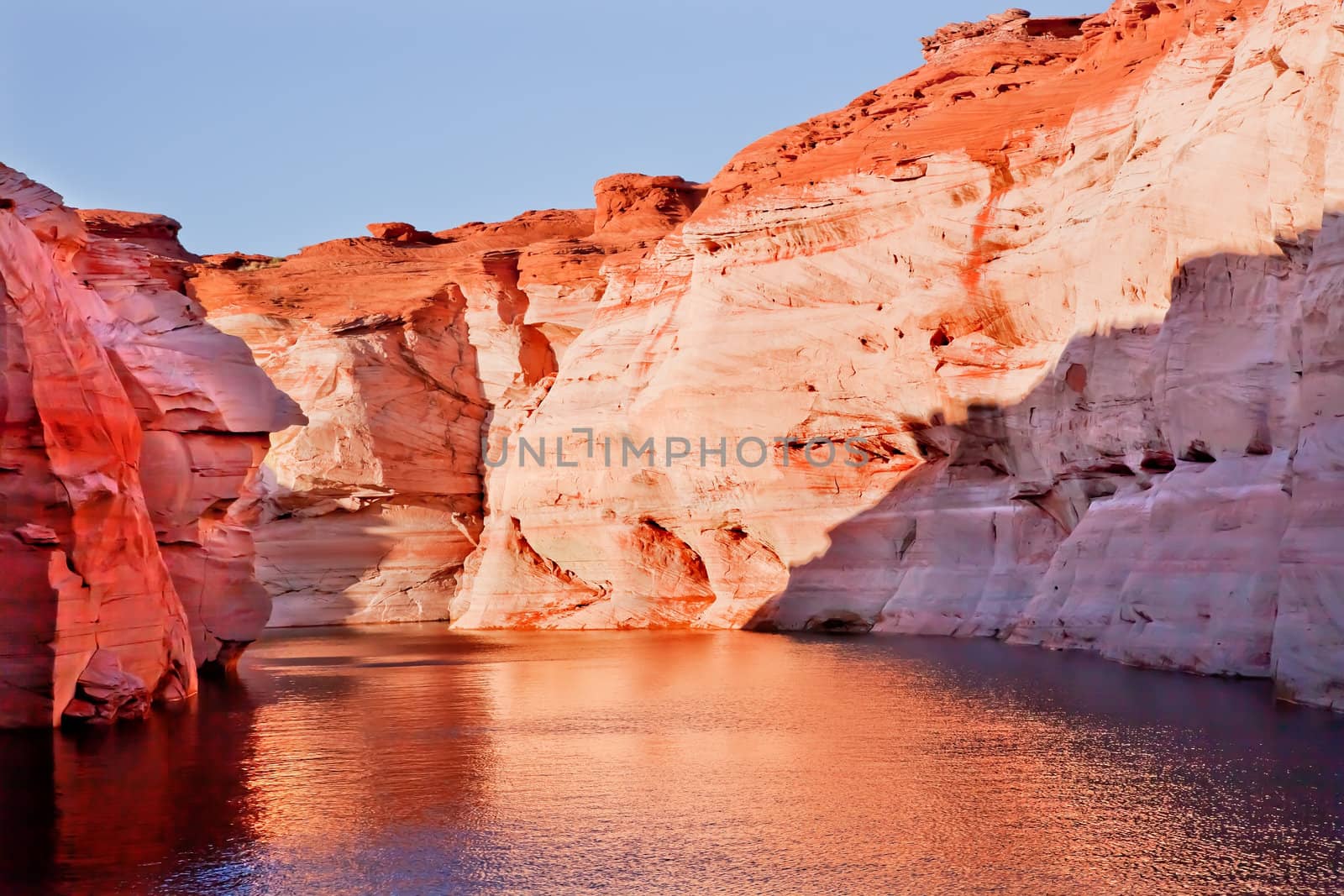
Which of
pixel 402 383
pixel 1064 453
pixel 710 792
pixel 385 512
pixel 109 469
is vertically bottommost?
pixel 710 792

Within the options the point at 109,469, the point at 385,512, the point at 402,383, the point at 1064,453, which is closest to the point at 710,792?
the point at 109,469

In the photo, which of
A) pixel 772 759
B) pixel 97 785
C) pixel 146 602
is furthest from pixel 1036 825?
pixel 146 602

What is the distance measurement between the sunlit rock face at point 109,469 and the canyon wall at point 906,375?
12.5m

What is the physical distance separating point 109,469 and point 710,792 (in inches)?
361

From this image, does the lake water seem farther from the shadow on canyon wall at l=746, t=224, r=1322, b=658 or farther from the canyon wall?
the shadow on canyon wall at l=746, t=224, r=1322, b=658

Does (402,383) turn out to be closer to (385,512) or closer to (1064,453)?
(385,512)

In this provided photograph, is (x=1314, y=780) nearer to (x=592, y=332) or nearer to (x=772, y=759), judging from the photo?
(x=772, y=759)

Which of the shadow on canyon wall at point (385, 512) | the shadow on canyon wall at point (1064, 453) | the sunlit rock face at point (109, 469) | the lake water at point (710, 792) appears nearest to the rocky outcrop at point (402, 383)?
the shadow on canyon wall at point (385, 512)

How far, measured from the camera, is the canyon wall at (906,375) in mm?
17078

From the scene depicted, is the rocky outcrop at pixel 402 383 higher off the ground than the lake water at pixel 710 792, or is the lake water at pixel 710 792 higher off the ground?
the rocky outcrop at pixel 402 383

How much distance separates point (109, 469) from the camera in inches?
610

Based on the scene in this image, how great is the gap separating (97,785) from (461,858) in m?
4.20

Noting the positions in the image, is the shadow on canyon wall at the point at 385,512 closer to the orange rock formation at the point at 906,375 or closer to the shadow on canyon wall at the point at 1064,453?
the orange rock formation at the point at 906,375

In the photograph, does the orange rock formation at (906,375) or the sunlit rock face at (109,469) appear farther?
the orange rock formation at (906,375)
